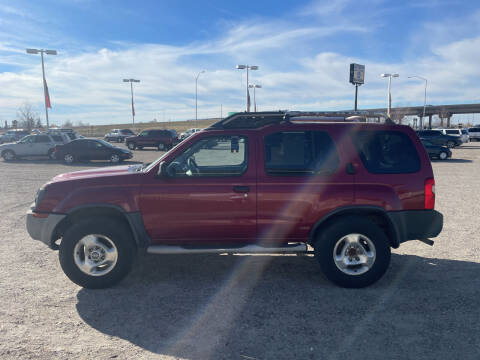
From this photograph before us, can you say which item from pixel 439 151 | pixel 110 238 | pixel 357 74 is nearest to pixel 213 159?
pixel 110 238

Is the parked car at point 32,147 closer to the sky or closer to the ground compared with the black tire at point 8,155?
closer to the sky

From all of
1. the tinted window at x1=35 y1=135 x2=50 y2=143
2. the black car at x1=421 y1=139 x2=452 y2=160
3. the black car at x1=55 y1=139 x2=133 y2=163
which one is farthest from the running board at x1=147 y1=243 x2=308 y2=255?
the tinted window at x1=35 y1=135 x2=50 y2=143

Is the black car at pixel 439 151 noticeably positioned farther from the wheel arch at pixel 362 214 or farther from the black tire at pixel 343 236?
the black tire at pixel 343 236

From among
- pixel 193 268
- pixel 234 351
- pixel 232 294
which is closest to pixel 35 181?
pixel 193 268

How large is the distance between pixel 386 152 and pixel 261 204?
5.40 feet

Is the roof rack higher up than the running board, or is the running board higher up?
the roof rack

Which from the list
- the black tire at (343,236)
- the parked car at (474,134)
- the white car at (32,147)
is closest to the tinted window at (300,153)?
the black tire at (343,236)

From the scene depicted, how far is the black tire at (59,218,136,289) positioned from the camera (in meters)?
4.24

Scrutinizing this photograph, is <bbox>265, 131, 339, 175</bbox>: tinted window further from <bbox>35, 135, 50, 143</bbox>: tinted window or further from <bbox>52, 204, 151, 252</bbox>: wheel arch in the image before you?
<bbox>35, 135, 50, 143</bbox>: tinted window

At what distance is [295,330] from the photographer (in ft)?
11.3

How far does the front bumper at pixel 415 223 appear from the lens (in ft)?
14.1

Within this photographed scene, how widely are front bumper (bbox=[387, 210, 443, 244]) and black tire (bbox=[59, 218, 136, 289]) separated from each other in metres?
3.13

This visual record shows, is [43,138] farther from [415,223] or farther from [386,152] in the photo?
[415,223]

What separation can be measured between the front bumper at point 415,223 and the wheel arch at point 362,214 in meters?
0.04
